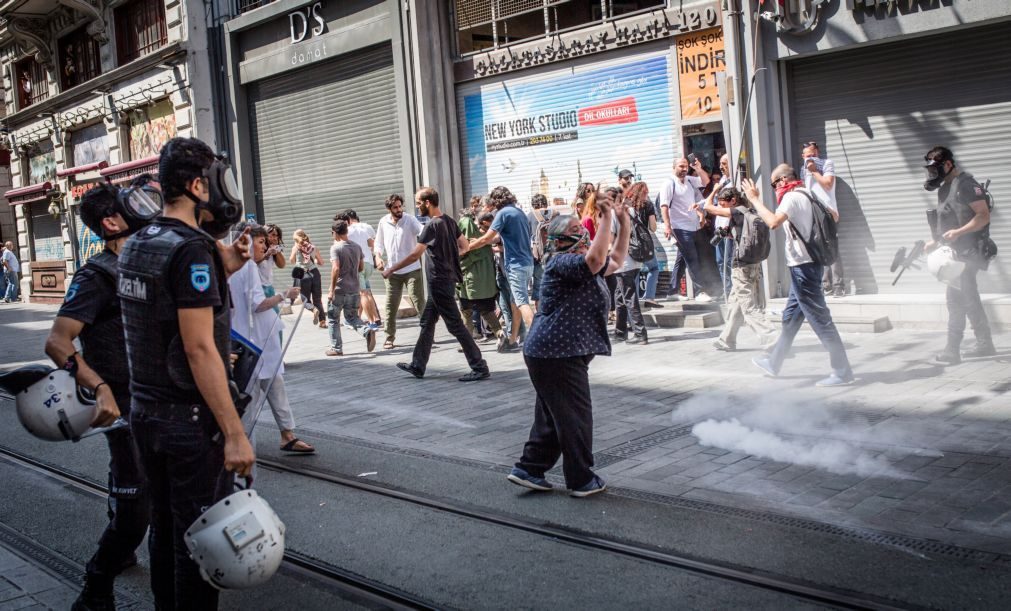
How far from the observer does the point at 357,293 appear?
12234 millimetres

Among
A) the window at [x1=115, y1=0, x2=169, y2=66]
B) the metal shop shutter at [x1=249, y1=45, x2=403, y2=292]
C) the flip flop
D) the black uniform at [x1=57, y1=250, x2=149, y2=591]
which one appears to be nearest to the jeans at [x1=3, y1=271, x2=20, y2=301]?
the window at [x1=115, y1=0, x2=169, y2=66]

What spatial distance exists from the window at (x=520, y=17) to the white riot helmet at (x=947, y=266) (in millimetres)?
6784

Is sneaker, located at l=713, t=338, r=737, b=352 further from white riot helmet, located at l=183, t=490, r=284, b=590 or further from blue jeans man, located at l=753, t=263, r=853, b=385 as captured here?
white riot helmet, located at l=183, t=490, r=284, b=590

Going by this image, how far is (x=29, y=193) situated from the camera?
98.0 ft

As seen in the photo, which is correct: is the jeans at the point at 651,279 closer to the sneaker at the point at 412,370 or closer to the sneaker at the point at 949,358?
the sneaker at the point at 412,370

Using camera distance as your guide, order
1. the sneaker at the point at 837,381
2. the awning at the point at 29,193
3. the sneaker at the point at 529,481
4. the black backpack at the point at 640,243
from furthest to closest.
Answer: the awning at the point at 29,193 → the black backpack at the point at 640,243 → the sneaker at the point at 837,381 → the sneaker at the point at 529,481

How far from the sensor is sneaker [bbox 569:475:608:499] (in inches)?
213

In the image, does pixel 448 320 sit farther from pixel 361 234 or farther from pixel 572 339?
pixel 361 234

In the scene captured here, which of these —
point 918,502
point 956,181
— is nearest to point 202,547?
point 918,502

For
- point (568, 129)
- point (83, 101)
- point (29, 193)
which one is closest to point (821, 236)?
point (568, 129)

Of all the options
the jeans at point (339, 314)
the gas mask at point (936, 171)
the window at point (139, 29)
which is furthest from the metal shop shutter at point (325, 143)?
the gas mask at point (936, 171)

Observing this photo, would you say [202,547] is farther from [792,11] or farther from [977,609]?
[792,11]

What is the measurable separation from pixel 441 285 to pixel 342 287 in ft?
9.65

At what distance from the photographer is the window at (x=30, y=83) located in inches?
1151
